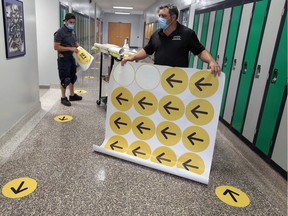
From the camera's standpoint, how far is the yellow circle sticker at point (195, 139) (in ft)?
7.14

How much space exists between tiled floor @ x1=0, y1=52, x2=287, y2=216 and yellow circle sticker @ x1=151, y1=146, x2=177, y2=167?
4.5 inches

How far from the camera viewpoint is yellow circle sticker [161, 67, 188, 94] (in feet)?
7.16

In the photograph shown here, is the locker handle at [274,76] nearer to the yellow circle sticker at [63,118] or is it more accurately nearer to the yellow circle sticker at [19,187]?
the yellow circle sticker at [19,187]

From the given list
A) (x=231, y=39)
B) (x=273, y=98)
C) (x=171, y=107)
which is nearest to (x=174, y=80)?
(x=171, y=107)

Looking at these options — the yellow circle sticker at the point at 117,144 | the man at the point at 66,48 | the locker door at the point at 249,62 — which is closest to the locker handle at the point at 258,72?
the locker door at the point at 249,62

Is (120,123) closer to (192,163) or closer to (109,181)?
(109,181)

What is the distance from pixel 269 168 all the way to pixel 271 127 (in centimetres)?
41

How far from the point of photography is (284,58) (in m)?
2.24

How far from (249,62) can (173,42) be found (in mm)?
1165

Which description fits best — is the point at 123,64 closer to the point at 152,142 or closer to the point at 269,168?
the point at 152,142

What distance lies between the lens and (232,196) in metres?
2.02

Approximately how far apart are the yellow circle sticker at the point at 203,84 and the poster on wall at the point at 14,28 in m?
2.06

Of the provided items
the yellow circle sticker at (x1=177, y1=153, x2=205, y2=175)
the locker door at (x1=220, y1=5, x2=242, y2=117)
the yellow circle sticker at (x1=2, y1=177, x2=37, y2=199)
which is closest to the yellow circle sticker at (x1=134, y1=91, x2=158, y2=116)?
the yellow circle sticker at (x1=177, y1=153, x2=205, y2=175)

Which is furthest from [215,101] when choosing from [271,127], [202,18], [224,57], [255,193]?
[202,18]
